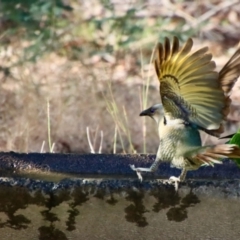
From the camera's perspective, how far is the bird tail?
149 centimetres

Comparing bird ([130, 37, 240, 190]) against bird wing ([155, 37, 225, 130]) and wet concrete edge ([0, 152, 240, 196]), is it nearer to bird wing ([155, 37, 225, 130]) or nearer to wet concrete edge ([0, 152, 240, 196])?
bird wing ([155, 37, 225, 130])

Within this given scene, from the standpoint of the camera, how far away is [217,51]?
187 inches

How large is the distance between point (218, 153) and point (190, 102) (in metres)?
0.16

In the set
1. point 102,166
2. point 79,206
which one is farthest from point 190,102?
point 102,166

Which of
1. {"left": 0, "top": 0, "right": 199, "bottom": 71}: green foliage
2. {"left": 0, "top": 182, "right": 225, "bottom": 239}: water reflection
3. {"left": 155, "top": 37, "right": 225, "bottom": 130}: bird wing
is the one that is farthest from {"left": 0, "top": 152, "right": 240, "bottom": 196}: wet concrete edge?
{"left": 0, "top": 0, "right": 199, "bottom": 71}: green foliage

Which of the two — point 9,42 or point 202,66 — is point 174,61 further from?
point 9,42

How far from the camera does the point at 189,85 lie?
1.56 m

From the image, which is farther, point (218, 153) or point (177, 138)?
point (177, 138)

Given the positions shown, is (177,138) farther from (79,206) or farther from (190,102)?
(79,206)

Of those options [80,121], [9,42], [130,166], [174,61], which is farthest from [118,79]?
[174,61]

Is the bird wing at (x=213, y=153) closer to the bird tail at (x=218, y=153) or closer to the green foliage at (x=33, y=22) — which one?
the bird tail at (x=218, y=153)

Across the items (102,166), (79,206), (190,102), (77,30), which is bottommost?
(77,30)

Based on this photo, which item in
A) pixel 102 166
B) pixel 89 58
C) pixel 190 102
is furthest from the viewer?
pixel 89 58

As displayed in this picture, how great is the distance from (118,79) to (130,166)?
8.97ft
